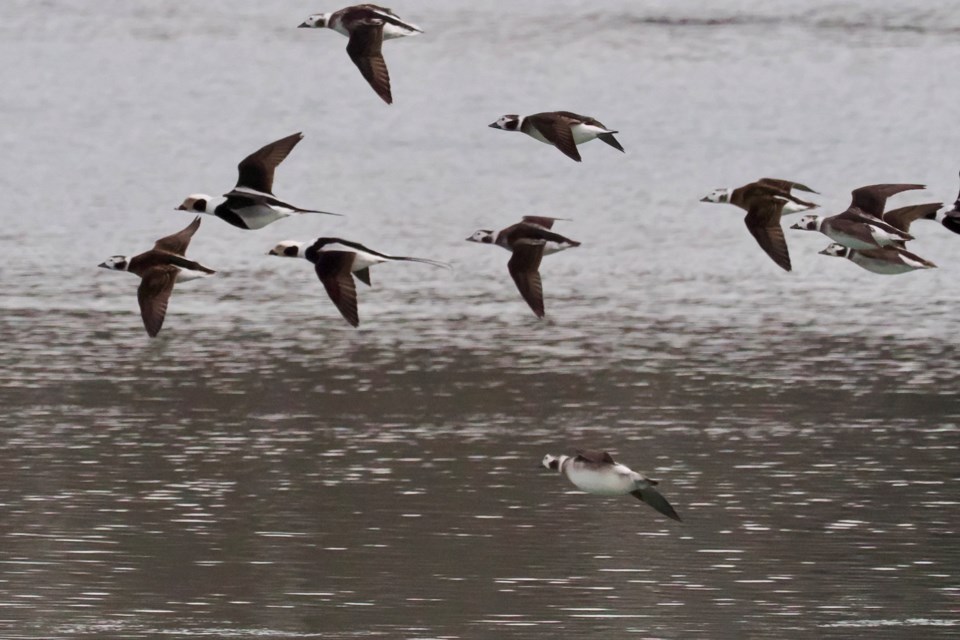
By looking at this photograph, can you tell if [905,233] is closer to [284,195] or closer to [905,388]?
[905,388]

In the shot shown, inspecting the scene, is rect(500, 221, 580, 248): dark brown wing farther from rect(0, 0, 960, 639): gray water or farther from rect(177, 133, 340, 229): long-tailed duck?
rect(0, 0, 960, 639): gray water

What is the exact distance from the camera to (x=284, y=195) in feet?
125

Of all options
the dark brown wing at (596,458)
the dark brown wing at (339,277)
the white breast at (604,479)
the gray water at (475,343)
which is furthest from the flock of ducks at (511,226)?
the gray water at (475,343)

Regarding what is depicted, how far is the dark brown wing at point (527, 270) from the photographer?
13.1m

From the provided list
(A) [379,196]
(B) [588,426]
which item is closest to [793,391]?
(B) [588,426]

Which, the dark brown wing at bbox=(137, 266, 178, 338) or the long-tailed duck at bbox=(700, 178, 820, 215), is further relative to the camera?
the long-tailed duck at bbox=(700, 178, 820, 215)

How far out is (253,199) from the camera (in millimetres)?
13539

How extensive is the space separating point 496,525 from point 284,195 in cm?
2064

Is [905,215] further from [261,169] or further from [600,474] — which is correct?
[261,169]

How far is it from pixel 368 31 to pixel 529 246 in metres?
1.52

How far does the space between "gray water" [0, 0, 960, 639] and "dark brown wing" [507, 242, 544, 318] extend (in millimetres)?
2803

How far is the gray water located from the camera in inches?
650

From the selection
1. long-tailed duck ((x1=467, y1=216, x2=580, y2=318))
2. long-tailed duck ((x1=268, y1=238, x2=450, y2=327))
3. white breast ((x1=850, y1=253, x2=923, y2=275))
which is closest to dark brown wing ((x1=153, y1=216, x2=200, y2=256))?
long-tailed duck ((x1=268, y1=238, x2=450, y2=327))

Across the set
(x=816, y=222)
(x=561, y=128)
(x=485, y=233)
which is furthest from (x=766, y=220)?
(x=485, y=233)
